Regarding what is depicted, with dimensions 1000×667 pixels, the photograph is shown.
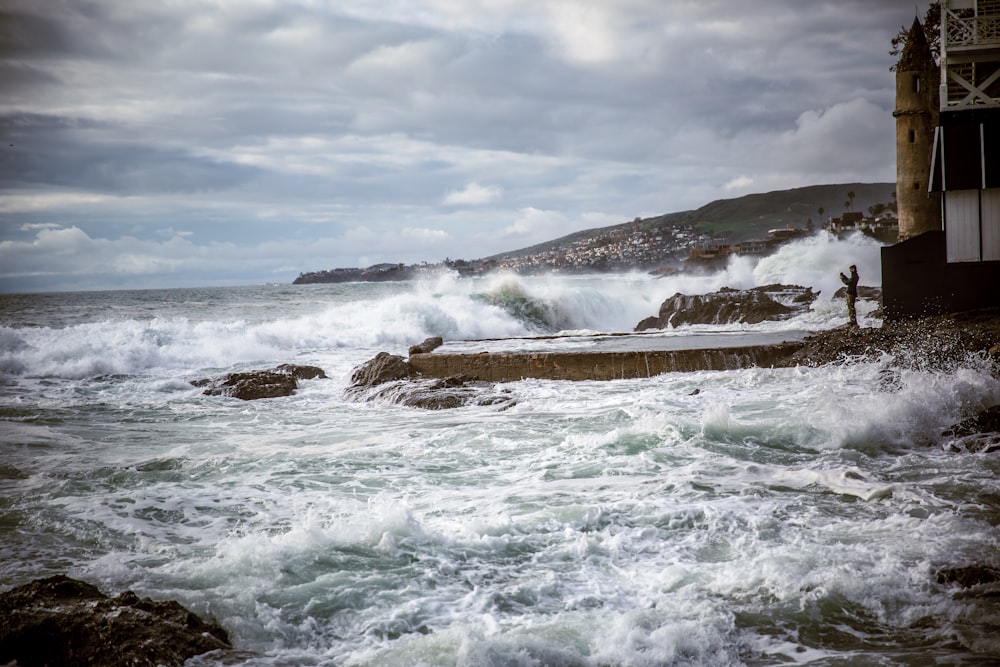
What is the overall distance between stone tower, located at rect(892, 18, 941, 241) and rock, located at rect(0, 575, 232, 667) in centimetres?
1937

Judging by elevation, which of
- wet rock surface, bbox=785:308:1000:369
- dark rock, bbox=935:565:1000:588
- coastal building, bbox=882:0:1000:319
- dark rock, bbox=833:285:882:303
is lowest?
dark rock, bbox=935:565:1000:588

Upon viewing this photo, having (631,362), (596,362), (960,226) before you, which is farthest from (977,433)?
(960,226)

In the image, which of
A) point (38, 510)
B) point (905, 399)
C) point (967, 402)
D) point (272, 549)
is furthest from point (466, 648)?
point (967, 402)

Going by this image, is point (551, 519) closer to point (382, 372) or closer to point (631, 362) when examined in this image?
point (631, 362)

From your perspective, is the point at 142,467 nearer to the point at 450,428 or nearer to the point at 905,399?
the point at 450,428

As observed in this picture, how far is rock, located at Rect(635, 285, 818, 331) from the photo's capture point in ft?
73.3

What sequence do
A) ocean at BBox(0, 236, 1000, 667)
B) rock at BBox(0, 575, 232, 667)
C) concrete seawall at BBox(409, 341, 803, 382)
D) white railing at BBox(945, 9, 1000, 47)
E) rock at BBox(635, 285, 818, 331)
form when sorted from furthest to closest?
1. rock at BBox(635, 285, 818, 331)
2. white railing at BBox(945, 9, 1000, 47)
3. concrete seawall at BBox(409, 341, 803, 382)
4. ocean at BBox(0, 236, 1000, 667)
5. rock at BBox(0, 575, 232, 667)

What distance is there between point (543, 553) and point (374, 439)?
423 cm

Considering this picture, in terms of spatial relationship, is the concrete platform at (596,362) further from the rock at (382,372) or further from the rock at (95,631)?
the rock at (95,631)

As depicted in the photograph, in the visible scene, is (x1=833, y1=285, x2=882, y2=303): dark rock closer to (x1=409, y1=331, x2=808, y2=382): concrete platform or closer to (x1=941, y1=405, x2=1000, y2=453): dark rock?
(x1=409, y1=331, x2=808, y2=382): concrete platform

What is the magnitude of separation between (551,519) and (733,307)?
60.5 ft

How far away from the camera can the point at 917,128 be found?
19.1 meters

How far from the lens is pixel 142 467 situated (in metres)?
7.59

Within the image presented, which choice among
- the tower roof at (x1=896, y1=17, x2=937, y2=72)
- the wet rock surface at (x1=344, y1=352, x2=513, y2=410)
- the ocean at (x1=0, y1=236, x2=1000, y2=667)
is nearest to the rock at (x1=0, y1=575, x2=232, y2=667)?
the ocean at (x1=0, y1=236, x2=1000, y2=667)
